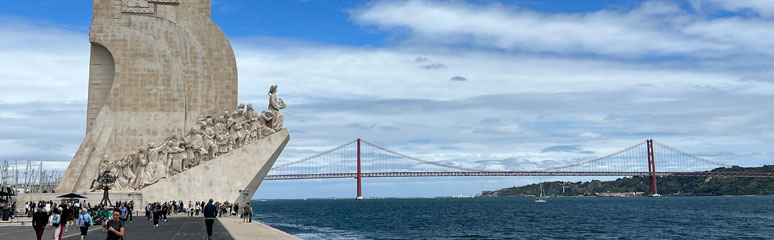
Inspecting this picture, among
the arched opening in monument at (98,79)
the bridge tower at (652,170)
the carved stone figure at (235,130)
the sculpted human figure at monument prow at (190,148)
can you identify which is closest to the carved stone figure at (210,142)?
the sculpted human figure at monument prow at (190,148)

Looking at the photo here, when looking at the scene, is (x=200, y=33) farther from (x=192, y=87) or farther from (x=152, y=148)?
(x=152, y=148)

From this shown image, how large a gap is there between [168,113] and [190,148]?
6.20 ft

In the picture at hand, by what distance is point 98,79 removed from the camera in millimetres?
22641

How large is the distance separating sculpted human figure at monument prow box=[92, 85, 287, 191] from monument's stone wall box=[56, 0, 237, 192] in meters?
0.75

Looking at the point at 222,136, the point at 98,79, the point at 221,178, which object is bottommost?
the point at 221,178

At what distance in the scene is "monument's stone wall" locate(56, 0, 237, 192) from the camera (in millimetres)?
21734

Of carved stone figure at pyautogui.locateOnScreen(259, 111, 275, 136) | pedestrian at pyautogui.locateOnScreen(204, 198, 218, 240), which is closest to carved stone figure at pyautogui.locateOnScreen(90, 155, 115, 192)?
carved stone figure at pyautogui.locateOnScreen(259, 111, 275, 136)

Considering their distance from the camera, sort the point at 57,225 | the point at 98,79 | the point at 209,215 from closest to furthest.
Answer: the point at 57,225
the point at 209,215
the point at 98,79

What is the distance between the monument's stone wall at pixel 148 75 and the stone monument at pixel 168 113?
31 mm

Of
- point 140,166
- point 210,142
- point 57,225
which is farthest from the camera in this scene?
point 140,166

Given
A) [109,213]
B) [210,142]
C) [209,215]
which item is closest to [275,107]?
[210,142]

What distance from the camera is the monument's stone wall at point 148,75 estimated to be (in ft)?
71.3

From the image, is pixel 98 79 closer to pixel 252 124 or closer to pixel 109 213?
pixel 252 124

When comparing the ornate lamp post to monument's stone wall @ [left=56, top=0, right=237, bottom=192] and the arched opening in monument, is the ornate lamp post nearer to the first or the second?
monument's stone wall @ [left=56, top=0, right=237, bottom=192]
